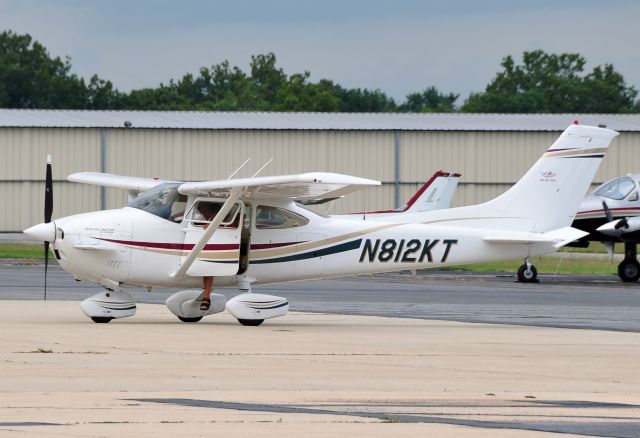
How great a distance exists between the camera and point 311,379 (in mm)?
12656

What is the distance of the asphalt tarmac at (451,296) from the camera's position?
21656mm

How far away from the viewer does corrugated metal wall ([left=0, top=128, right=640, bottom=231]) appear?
5369cm

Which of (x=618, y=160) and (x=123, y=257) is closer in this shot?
(x=123, y=257)

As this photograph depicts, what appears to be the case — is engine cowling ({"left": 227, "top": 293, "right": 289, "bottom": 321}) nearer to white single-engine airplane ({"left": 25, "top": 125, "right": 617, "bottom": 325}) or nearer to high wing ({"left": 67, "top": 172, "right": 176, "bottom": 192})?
white single-engine airplane ({"left": 25, "top": 125, "right": 617, "bottom": 325})

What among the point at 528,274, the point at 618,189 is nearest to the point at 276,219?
the point at 528,274

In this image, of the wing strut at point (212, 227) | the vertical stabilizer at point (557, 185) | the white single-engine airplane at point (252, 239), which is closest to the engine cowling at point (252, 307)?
the white single-engine airplane at point (252, 239)

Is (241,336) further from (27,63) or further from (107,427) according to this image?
(27,63)

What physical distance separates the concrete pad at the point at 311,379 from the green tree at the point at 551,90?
97872 mm

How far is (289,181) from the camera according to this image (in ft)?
57.5

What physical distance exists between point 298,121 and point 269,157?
126 inches

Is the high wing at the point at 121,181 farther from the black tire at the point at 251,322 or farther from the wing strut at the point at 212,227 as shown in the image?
the black tire at the point at 251,322

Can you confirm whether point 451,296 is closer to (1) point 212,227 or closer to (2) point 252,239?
(2) point 252,239

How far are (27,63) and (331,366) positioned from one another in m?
117

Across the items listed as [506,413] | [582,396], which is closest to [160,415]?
[506,413]
